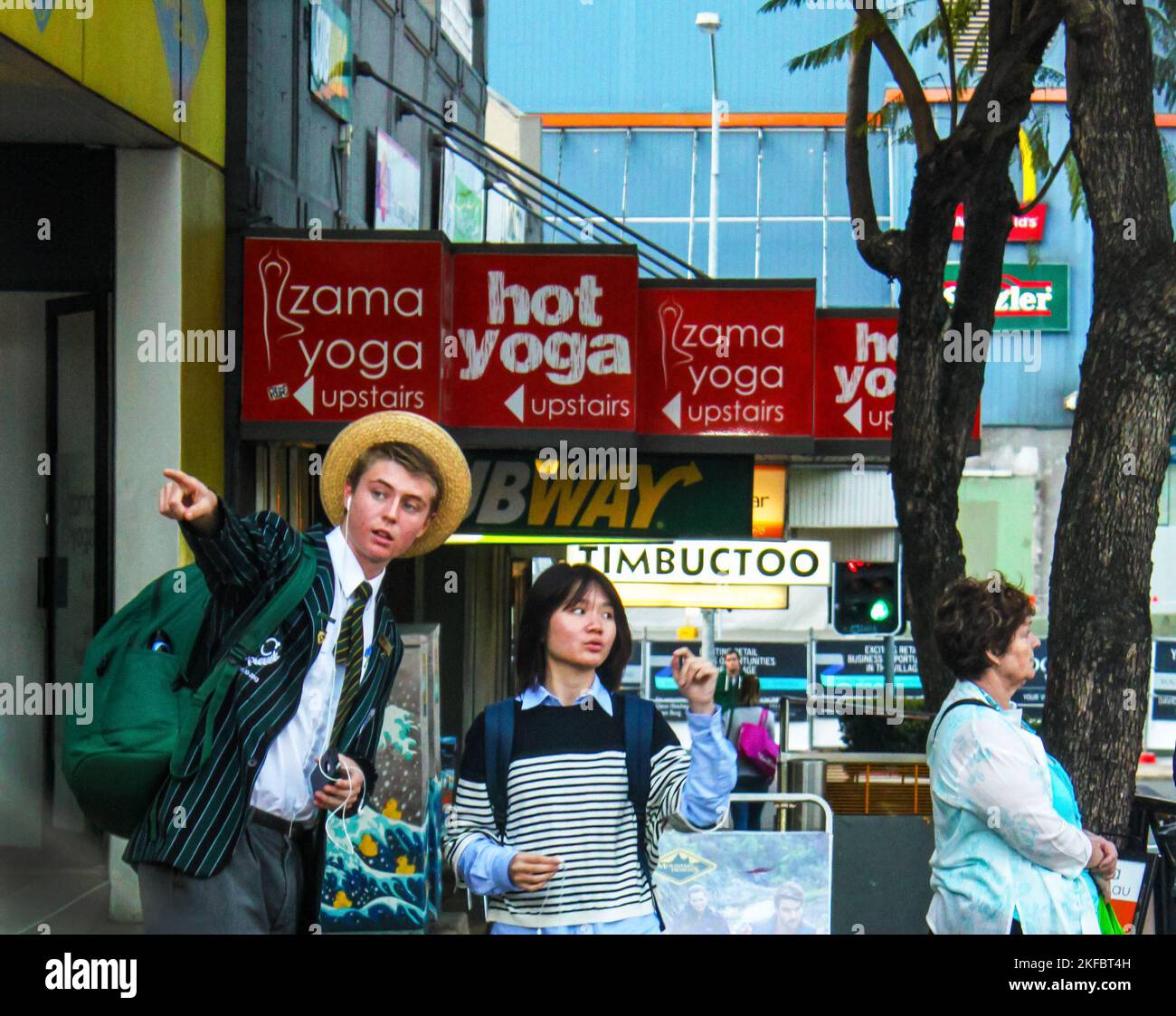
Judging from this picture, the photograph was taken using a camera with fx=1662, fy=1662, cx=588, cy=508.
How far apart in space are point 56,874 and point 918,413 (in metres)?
5.15

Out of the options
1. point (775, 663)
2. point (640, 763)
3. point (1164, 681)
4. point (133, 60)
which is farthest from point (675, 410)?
point (1164, 681)

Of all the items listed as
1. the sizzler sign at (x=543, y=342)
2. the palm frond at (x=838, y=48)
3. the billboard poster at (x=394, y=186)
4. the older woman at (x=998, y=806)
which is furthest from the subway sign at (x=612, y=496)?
the older woman at (x=998, y=806)

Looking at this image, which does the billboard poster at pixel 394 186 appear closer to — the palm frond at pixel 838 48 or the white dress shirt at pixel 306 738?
the palm frond at pixel 838 48

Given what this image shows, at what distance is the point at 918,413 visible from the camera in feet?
29.7

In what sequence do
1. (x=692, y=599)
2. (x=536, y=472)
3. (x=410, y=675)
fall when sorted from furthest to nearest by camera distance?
(x=692, y=599) < (x=536, y=472) < (x=410, y=675)

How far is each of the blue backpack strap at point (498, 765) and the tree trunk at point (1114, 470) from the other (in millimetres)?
2788

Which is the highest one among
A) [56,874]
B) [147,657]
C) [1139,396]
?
[1139,396]

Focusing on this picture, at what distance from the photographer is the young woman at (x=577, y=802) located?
13.8ft

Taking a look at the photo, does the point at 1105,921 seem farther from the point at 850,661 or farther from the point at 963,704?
the point at 850,661

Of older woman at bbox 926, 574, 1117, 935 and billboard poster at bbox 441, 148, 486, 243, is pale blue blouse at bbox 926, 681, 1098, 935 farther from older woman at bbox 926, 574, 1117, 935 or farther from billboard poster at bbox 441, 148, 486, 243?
billboard poster at bbox 441, 148, 486, 243

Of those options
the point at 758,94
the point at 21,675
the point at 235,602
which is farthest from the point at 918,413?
the point at 758,94

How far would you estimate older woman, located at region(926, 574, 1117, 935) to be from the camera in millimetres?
4492

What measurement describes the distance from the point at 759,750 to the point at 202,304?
5.82 meters

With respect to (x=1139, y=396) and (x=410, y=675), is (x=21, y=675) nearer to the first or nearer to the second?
(x=410, y=675)
